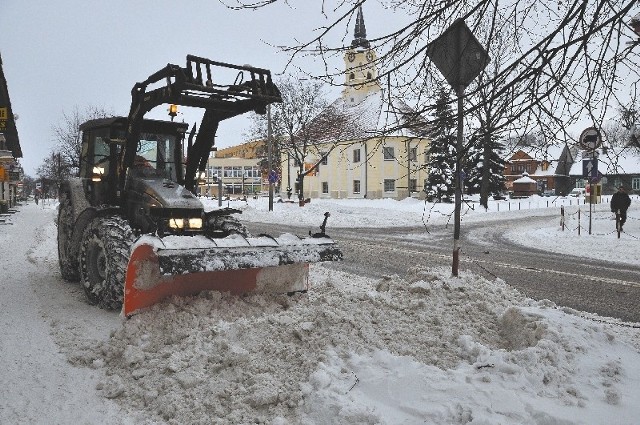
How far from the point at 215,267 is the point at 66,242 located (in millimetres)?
4132

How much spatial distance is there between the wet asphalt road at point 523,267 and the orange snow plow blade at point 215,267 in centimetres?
324

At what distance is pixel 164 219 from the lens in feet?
18.6

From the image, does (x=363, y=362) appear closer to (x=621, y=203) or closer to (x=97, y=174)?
(x=97, y=174)

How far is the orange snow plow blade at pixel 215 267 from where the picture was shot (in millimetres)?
4129

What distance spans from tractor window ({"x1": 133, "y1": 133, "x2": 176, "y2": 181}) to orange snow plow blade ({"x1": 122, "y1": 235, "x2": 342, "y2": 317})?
2.35 metres

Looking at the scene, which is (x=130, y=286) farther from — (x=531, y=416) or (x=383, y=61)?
(x=531, y=416)

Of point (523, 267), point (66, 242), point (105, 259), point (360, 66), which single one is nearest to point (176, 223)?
point (105, 259)

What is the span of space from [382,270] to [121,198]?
4.54 meters

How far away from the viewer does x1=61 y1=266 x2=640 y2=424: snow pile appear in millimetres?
2801

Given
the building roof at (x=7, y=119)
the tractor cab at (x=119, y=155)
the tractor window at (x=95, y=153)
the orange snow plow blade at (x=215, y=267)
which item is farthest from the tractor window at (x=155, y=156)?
the building roof at (x=7, y=119)

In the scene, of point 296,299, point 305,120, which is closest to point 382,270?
point 296,299

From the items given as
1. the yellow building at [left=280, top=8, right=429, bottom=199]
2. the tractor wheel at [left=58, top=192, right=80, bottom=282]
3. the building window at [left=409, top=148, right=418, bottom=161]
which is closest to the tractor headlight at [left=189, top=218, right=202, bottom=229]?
the yellow building at [left=280, top=8, right=429, bottom=199]

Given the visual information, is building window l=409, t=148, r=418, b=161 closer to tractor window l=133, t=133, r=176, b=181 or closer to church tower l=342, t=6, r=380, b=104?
church tower l=342, t=6, r=380, b=104

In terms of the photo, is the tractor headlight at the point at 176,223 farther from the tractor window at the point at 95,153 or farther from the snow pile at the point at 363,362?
the tractor window at the point at 95,153
